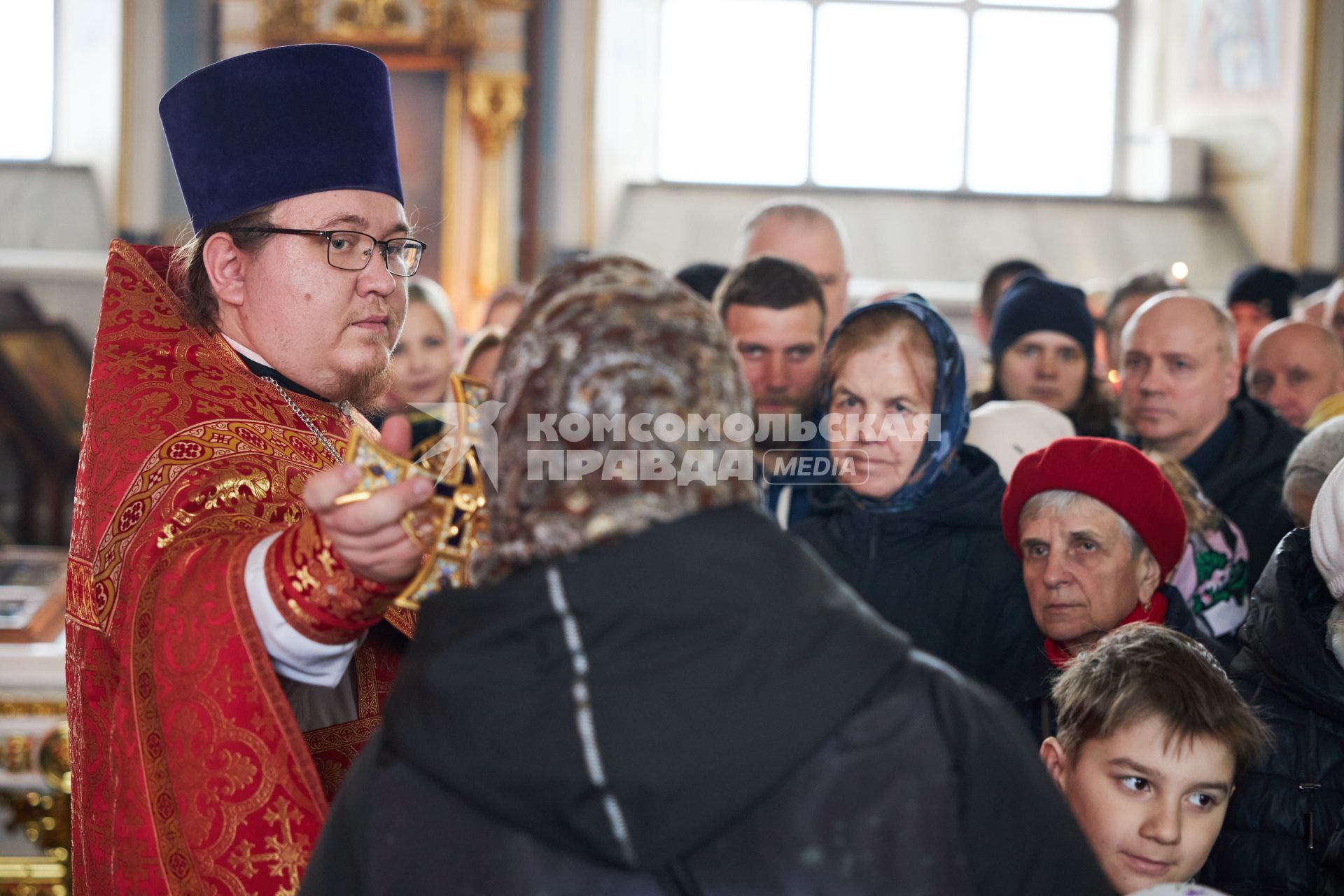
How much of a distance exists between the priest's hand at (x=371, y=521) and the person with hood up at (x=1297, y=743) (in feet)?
4.95

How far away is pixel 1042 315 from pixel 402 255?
273 cm

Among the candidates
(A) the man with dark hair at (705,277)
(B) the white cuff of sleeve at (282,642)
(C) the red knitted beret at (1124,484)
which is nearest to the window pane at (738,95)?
(A) the man with dark hair at (705,277)

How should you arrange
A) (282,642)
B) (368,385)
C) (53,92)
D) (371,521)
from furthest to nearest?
(53,92) < (368,385) < (282,642) < (371,521)

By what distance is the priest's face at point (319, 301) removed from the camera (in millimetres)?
2072

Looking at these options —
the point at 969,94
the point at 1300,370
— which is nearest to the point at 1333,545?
the point at 1300,370

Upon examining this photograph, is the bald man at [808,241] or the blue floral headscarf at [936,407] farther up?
the bald man at [808,241]

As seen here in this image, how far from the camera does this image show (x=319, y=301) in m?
2.08

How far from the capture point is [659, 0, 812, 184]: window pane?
10.1 m

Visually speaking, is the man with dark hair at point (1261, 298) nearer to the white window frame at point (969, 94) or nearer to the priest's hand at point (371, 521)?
the white window frame at point (969, 94)

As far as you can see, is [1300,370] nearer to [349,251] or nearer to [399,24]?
[349,251]

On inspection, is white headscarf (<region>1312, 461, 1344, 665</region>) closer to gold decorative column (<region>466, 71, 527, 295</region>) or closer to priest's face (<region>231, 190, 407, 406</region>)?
priest's face (<region>231, 190, 407, 406</region>)

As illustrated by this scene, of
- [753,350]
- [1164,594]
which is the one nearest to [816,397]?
[753,350]

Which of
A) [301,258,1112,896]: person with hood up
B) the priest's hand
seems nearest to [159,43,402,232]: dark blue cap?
the priest's hand

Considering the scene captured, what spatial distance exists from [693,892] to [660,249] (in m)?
8.59
